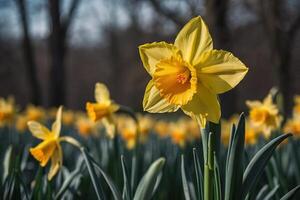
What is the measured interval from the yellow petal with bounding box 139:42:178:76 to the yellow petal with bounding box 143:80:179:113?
0.14 feet

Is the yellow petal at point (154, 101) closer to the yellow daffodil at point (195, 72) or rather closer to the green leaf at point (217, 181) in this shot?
the yellow daffodil at point (195, 72)

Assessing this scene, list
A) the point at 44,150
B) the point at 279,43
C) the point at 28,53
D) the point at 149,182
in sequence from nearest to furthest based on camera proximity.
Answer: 1. the point at 149,182
2. the point at 44,150
3. the point at 279,43
4. the point at 28,53

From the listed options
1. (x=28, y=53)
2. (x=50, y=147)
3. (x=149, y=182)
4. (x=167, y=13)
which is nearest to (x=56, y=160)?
(x=50, y=147)

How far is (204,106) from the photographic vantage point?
1.11m

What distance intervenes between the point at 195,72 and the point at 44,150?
80 centimetres

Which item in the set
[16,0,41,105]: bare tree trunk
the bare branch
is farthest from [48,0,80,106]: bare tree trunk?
the bare branch

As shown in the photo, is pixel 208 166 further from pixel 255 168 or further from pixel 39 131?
pixel 39 131

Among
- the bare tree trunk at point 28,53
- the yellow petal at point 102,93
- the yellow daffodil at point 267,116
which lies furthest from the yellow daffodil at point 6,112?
the bare tree trunk at point 28,53

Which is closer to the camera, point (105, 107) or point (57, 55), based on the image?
point (105, 107)

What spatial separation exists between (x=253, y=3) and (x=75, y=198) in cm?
774

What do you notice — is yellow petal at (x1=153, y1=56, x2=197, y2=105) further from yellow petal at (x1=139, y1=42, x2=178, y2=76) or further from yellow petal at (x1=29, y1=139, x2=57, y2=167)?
yellow petal at (x1=29, y1=139, x2=57, y2=167)

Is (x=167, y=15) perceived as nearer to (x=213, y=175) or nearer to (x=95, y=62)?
(x=213, y=175)

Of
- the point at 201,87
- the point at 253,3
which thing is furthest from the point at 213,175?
the point at 253,3

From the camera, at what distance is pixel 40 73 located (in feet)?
66.1
